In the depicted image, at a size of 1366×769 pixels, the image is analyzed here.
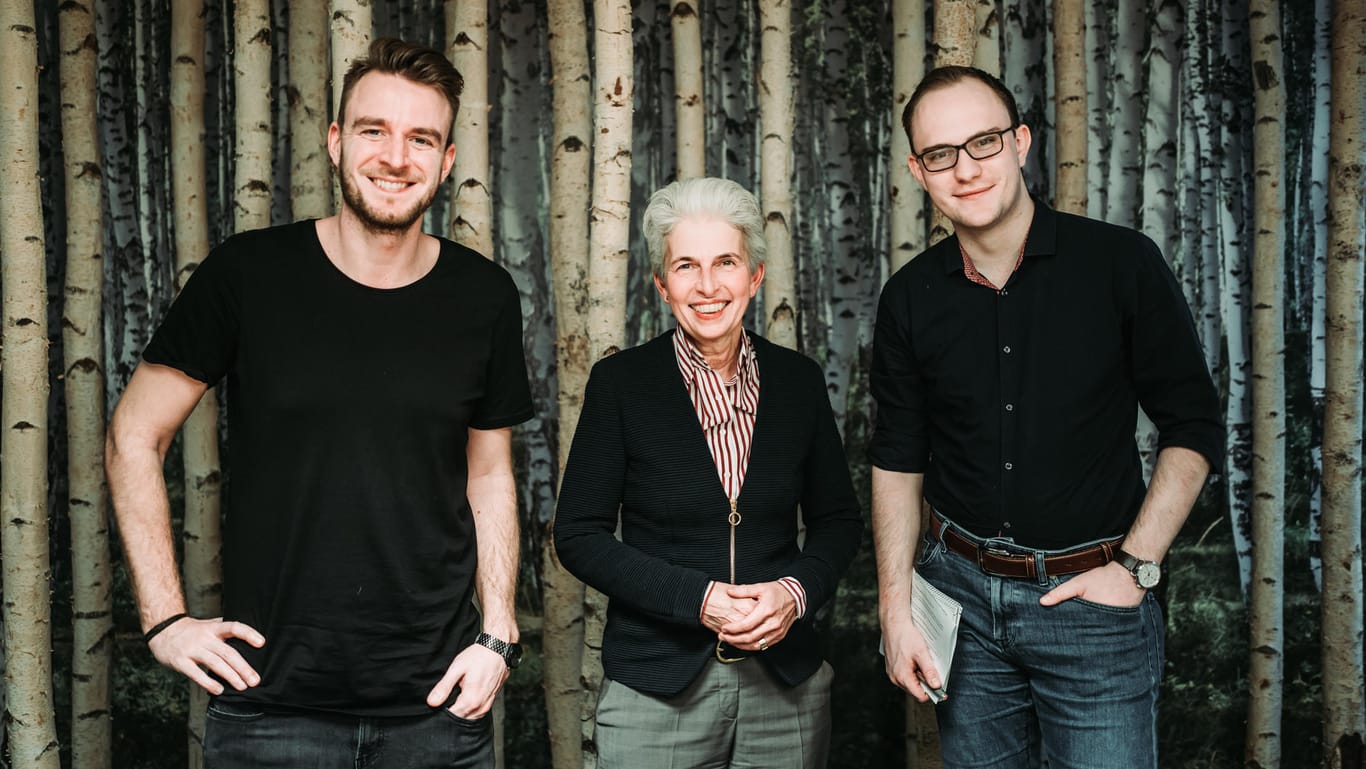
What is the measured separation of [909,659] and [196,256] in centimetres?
202

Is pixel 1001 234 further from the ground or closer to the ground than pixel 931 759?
further from the ground

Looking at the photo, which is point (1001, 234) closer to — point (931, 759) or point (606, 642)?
point (606, 642)

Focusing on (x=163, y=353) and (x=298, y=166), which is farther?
(x=298, y=166)

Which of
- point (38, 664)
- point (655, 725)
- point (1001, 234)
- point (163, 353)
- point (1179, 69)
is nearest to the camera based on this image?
point (163, 353)

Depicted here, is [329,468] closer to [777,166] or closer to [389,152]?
[389,152]

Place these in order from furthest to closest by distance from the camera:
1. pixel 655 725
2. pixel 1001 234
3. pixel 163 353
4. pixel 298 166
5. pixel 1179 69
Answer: pixel 1179 69
pixel 298 166
pixel 1001 234
pixel 655 725
pixel 163 353

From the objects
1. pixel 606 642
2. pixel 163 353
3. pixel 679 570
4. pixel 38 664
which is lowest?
pixel 38 664

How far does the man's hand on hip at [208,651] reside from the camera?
4.96 feet

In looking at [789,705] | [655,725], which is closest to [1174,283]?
[789,705]

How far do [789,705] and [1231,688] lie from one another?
2098 millimetres

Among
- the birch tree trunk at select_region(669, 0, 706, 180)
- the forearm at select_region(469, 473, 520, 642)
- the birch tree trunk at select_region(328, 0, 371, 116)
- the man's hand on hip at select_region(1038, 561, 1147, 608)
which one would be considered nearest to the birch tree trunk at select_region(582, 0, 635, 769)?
the birch tree trunk at select_region(669, 0, 706, 180)

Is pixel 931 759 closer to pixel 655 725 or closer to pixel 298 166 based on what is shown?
pixel 655 725

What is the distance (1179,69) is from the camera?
3.08 metres

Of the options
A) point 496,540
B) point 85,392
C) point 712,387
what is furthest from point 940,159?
point 85,392
